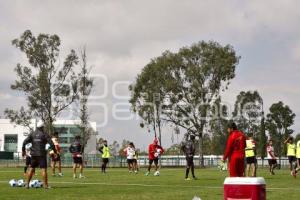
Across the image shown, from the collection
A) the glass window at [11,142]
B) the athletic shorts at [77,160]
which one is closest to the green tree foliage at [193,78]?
the athletic shorts at [77,160]

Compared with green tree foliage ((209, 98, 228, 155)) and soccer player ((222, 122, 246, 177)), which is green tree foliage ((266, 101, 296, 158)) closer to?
green tree foliage ((209, 98, 228, 155))

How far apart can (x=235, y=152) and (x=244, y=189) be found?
35.3ft

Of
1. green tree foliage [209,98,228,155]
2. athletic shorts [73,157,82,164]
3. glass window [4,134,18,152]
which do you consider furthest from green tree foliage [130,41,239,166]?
glass window [4,134,18,152]

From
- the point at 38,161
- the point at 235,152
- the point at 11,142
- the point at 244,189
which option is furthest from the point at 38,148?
the point at 11,142

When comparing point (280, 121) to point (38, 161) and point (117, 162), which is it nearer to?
point (117, 162)

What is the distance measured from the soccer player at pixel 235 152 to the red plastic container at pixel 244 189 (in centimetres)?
1044

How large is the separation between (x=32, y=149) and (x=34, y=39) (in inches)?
1916

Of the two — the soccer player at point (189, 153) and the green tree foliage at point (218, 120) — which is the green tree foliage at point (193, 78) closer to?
the green tree foliage at point (218, 120)

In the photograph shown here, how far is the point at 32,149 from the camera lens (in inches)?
728

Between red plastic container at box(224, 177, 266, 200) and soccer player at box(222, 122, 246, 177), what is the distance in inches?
411

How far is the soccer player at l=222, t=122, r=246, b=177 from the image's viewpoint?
16516mm

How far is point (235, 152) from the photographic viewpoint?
16.7 metres

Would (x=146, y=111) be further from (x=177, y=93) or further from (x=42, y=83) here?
(x=42, y=83)

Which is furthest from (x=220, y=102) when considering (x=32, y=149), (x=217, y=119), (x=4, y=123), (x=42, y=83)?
(x=4, y=123)
